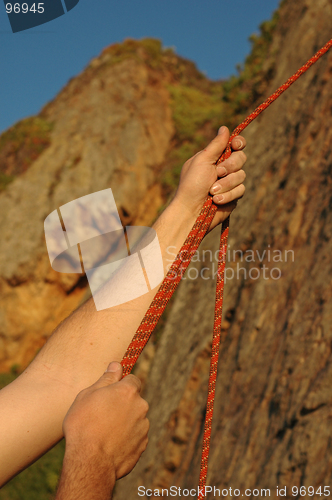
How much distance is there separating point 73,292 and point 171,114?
6.38 m

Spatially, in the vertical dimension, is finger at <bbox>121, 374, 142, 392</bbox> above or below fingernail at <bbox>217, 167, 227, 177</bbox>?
below

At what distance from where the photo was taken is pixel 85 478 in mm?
790

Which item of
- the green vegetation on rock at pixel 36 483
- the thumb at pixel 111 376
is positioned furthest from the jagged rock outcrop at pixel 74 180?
the thumb at pixel 111 376

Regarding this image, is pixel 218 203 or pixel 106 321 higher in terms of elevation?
pixel 218 203

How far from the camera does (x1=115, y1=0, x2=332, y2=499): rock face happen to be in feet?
6.63

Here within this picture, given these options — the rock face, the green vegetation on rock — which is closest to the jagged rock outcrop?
the green vegetation on rock

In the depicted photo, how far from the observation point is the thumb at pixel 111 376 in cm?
95

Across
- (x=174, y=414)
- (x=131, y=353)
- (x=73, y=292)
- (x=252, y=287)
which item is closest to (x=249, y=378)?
(x=252, y=287)

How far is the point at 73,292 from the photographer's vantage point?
32.3 feet

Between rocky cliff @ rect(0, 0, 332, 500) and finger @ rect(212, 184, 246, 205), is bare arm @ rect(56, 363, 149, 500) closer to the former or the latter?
finger @ rect(212, 184, 246, 205)

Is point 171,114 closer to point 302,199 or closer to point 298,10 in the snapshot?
point 298,10

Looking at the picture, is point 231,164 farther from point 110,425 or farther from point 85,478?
point 85,478

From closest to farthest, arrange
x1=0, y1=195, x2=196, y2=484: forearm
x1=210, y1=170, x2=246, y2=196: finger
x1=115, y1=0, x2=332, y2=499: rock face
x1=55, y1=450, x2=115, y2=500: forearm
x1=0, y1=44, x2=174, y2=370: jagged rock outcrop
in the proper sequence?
x1=55, y1=450, x2=115, y2=500: forearm, x1=0, y1=195, x2=196, y2=484: forearm, x1=210, y1=170, x2=246, y2=196: finger, x1=115, y1=0, x2=332, y2=499: rock face, x1=0, y1=44, x2=174, y2=370: jagged rock outcrop

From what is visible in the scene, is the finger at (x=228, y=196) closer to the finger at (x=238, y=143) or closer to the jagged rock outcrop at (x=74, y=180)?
the finger at (x=238, y=143)
